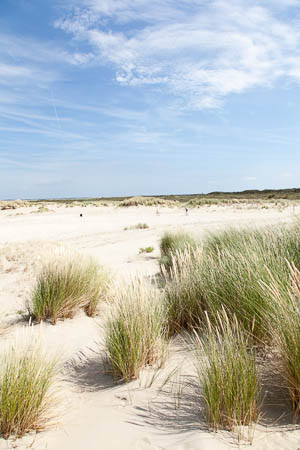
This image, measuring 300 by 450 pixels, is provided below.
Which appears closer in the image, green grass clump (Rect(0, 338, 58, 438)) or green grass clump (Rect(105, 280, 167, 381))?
green grass clump (Rect(0, 338, 58, 438))

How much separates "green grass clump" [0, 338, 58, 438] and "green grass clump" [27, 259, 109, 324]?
2236 mm

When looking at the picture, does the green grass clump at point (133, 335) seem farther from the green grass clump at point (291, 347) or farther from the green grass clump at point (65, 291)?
the green grass clump at point (65, 291)

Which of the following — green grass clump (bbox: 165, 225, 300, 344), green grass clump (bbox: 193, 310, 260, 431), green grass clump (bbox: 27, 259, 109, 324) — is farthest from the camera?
green grass clump (bbox: 27, 259, 109, 324)

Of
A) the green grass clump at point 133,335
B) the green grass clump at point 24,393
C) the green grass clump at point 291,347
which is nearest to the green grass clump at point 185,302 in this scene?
the green grass clump at point 133,335

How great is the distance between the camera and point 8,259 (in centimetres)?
993

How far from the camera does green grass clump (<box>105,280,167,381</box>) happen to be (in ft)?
10.2

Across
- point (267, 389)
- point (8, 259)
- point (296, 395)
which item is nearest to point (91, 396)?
point (267, 389)

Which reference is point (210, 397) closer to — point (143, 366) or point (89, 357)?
point (143, 366)

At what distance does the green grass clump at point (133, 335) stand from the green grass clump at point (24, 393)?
70cm

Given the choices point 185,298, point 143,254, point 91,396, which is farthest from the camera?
point 143,254

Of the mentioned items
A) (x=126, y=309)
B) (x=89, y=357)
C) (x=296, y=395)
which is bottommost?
(x=89, y=357)

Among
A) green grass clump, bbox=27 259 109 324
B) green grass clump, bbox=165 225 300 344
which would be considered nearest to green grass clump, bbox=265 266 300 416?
green grass clump, bbox=165 225 300 344

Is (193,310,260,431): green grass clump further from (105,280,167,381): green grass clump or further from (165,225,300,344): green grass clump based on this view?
(105,280,167,381): green grass clump

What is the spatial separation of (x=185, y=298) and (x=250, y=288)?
3.38ft
